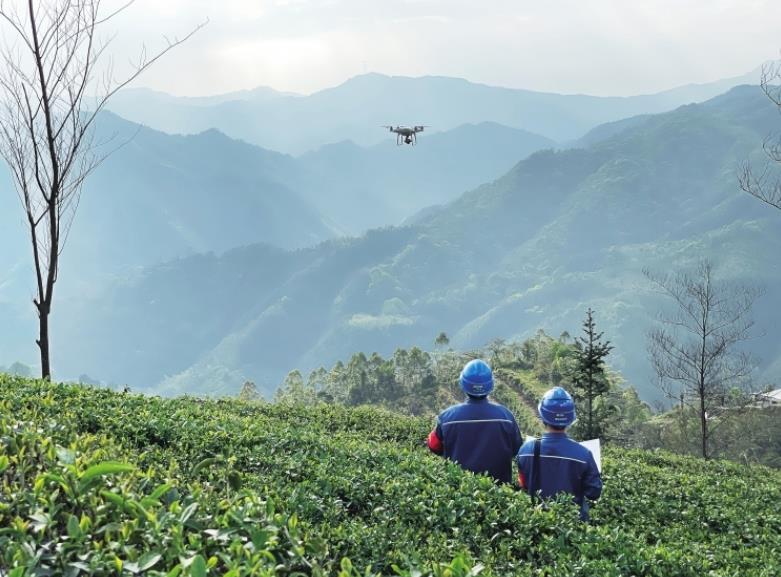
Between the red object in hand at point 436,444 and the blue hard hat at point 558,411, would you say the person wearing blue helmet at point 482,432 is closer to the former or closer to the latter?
the red object in hand at point 436,444

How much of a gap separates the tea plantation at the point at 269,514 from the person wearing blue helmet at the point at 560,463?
0.45 m

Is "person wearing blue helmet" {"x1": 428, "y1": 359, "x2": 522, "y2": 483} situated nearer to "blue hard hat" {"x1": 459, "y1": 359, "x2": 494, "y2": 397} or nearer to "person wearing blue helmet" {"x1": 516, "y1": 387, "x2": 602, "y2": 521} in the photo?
"blue hard hat" {"x1": 459, "y1": 359, "x2": 494, "y2": 397}

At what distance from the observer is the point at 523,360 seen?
5525 centimetres

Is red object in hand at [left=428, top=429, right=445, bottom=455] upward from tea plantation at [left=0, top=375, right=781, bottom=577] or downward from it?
upward

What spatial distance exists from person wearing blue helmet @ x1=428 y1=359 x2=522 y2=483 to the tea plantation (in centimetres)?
37

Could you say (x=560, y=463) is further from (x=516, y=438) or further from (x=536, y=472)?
(x=516, y=438)

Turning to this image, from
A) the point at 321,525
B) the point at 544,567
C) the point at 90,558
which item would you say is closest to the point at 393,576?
the point at 321,525

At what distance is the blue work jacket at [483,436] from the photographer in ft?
19.0

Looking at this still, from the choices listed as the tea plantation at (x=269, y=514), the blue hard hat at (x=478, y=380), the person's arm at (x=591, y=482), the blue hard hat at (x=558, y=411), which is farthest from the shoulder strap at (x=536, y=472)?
the blue hard hat at (x=478, y=380)

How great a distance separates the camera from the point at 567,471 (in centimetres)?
520

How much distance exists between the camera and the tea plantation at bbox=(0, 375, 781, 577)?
3.04m

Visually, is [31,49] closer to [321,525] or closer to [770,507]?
[321,525]

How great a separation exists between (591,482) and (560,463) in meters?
0.25

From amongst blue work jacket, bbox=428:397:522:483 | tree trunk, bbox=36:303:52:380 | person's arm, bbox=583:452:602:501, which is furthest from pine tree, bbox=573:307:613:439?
person's arm, bbox=583:452:602:501
